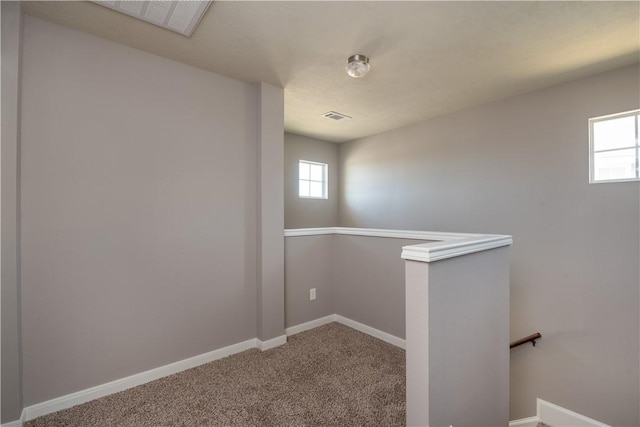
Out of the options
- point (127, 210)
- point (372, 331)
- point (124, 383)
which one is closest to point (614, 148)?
point (372, 331)

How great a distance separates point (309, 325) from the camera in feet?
10.1

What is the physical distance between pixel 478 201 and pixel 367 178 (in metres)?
1.79

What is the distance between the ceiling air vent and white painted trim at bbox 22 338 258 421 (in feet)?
9.09

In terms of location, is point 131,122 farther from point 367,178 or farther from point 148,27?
point 367,178

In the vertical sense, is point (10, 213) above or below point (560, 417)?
above

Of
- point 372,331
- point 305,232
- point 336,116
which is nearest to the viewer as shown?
point 372,331

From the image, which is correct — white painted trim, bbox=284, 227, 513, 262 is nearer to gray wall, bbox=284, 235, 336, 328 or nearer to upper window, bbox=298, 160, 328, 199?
gray wall, bbox=284, 235, 336, 328

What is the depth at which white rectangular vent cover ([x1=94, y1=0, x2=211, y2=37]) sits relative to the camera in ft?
5.35

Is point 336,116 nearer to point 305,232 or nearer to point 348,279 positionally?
point 305,232

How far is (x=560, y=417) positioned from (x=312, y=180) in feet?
13.6

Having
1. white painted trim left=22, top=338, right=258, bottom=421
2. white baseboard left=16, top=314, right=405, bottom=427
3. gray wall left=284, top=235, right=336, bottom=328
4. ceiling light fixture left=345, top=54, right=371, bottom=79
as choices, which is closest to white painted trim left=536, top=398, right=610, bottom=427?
white baseboard left=16, top=314, right=405, bottom=427

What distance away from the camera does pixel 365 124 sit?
13.1 feet

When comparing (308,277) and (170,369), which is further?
(308,277)

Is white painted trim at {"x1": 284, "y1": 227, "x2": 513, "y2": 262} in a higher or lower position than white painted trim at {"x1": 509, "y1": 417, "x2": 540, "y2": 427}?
higher
